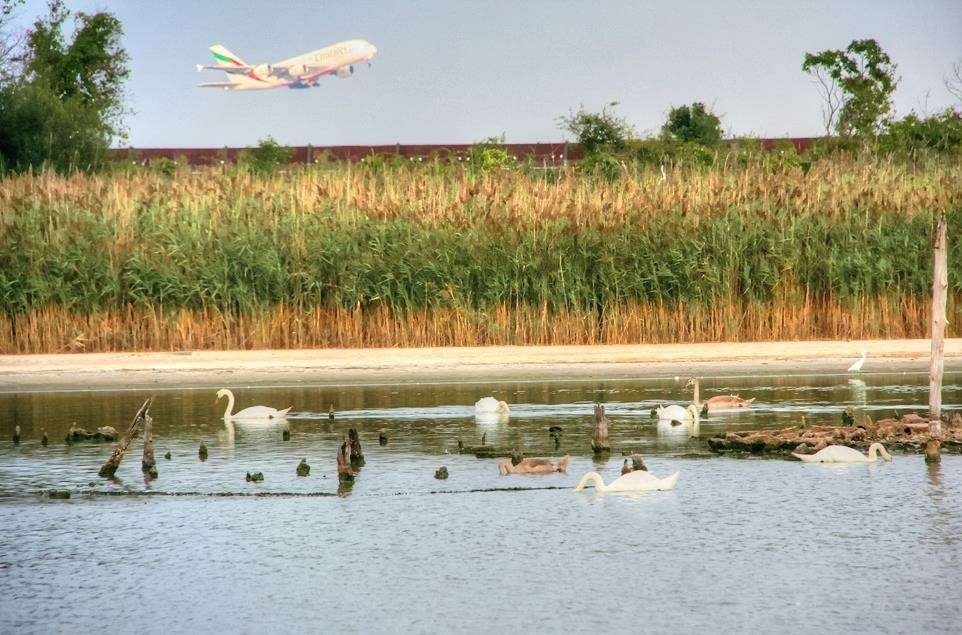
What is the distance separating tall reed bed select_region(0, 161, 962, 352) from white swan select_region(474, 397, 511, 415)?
708 centimetres

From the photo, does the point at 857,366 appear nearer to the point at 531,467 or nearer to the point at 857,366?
the point at 857,366

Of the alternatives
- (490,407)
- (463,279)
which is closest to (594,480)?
(490,407)

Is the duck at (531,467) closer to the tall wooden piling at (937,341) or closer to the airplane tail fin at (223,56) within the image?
the tall wooden piling at (937,341)

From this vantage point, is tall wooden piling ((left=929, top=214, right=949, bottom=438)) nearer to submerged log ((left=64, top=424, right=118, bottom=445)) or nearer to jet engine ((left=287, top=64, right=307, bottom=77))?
submerged log ((left=64, top=424, right=118, bottom=445))

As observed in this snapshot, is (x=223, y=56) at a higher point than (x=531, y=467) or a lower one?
higher

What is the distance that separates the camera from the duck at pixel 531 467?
1181cm

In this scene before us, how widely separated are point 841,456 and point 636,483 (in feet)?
7.05

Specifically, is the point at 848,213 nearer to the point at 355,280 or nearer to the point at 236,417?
the point at 355,280

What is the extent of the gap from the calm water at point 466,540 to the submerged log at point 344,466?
0.15 metres

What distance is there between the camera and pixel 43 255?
22.5m

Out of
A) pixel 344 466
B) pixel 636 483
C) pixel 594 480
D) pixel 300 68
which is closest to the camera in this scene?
pixel 636 483

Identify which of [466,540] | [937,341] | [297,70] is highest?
[297,70]

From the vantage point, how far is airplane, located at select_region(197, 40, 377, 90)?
7638 cm

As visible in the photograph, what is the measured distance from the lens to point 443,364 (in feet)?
66.8
